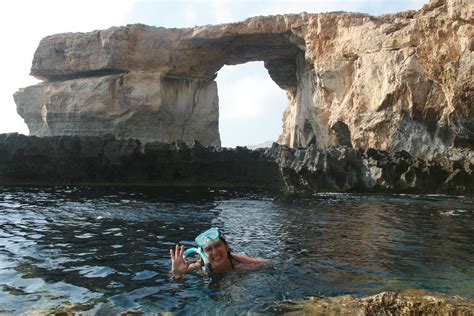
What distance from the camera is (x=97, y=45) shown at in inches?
1754

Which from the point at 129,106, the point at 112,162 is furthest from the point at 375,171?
the point at 129,106

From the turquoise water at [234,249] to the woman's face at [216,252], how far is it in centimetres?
24

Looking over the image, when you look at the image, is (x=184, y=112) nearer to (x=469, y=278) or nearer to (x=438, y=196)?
(x=438, y=196)

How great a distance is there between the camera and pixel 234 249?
9758 mm

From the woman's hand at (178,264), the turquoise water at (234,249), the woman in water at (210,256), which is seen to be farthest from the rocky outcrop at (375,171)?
the woman's hand at (178,264)

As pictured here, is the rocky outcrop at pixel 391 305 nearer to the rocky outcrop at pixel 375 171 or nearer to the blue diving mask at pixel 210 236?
the blue diving mask at pixel 210 236

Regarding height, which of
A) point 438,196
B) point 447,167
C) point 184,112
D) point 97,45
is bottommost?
point 438,196

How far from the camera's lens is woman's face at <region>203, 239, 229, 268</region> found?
6.75m

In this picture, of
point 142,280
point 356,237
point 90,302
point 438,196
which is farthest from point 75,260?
point 438,196

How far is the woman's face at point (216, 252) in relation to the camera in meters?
6.75

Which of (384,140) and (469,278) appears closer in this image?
(469,278)

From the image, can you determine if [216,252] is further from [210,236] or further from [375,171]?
[375,171]

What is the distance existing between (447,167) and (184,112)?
2983 cm

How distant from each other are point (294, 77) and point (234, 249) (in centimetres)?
4221
